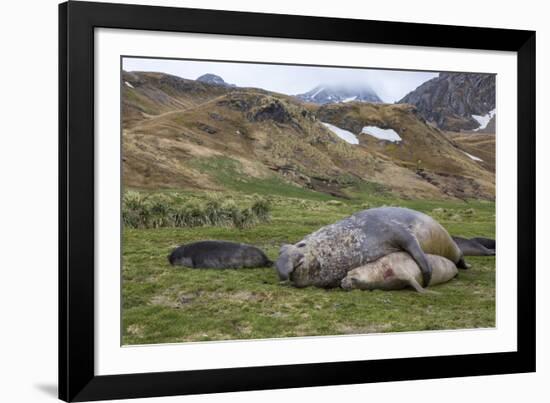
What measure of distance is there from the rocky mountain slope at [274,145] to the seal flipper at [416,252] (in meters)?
0.51

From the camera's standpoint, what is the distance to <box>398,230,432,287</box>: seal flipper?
9.63m

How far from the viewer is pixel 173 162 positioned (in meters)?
8.88

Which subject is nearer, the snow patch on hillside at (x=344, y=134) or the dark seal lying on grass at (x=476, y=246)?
the snow patch on hillside at (x=344, y=134)

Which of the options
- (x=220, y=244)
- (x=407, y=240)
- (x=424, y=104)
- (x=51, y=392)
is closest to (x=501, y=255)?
(x=407, y=240)

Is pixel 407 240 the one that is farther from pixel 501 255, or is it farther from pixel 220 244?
pixel 220 244

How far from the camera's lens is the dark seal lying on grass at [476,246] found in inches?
386

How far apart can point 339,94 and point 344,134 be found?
1.60 ft

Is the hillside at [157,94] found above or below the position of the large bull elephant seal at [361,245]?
above

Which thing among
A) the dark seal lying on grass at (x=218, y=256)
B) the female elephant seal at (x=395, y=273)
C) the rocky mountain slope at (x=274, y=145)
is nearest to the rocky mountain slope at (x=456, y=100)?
the rocky mountain slope at (x=274, y=145)

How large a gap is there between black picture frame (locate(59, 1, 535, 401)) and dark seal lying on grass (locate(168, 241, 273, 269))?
1.00 metres

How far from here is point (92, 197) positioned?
325 inches

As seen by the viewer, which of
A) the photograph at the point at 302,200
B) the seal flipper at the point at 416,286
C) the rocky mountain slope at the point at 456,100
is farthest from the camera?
the rocky mountain slope at the point at 456,100

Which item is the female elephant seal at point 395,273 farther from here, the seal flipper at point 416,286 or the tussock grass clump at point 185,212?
the tussock grass clump at point 185,212

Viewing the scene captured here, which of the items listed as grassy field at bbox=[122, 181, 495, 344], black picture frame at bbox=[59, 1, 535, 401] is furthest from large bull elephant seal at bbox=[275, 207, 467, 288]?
black picture frame at bbox=[59, 1, 535, 401]
